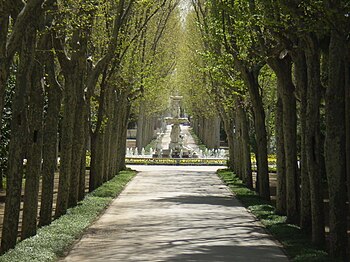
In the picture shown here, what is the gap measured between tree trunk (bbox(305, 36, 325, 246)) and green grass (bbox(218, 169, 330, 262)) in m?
0.40

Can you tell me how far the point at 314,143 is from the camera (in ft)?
41.7

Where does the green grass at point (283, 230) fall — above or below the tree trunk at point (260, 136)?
below

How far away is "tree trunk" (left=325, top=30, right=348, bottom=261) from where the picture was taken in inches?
440

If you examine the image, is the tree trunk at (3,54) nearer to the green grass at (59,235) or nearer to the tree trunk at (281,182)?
the green grass at (59,235)

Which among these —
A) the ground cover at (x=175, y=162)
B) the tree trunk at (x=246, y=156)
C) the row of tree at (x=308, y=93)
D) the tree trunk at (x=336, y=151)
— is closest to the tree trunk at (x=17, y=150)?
the row of tree at (x=308, y=93)

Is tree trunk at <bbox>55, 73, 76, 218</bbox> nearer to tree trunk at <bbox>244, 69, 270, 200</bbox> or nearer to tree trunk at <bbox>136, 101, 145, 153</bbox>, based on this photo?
tree trunk at <bbox>244, 69, 270, 200</bbox>

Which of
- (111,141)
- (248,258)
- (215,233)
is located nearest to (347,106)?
(248,258)

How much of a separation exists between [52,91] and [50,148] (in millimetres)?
1238

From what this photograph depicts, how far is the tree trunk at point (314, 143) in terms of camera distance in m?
12.5

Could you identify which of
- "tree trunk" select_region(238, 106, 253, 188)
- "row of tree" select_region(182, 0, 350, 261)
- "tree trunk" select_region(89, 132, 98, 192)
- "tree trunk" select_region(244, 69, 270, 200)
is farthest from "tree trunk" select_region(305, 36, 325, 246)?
"tree trunk" select_region(238, 106, 253, 188)

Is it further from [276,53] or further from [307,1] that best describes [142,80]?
[307,1]

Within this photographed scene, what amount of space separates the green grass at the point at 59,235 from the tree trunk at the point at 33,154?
0.34 meters

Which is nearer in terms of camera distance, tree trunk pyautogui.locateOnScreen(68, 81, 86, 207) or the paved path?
the paved path

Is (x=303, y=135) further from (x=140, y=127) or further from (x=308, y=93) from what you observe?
(x=140, y=127)
